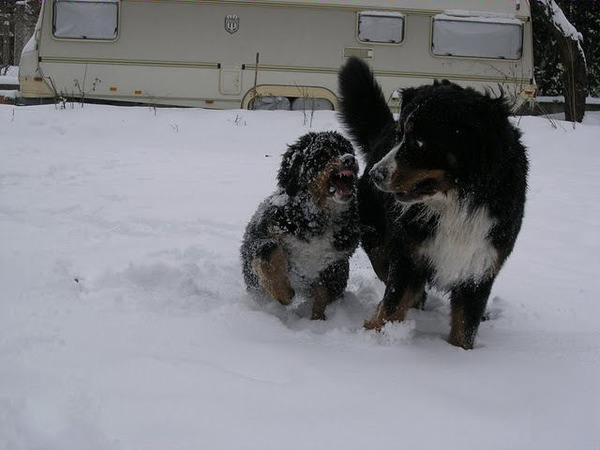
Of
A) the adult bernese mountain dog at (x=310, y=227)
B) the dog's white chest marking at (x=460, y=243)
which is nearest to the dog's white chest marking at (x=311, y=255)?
the adult bernese mountain dog at (x=310, y=227)

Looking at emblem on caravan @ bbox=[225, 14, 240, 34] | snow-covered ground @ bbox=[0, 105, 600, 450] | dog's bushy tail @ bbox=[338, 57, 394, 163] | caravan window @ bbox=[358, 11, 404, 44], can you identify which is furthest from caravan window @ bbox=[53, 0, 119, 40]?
dog's bushy tail @ bbox=[338, 57, 394, 163]

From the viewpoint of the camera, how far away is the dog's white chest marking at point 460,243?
2783mm

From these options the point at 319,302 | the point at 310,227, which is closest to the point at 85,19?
the point at 310,227

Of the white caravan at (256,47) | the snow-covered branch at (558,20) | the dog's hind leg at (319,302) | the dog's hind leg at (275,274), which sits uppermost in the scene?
the snow-covered branch at (558,20)

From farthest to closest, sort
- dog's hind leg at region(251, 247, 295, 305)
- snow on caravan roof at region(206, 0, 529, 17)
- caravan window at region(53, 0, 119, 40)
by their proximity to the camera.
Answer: snow on caravan roof at region(206, 0, 529, 17) < caravan window at region(53, 0, 119, 40) < dog's hind leg at region(251, 247, 295, 305)

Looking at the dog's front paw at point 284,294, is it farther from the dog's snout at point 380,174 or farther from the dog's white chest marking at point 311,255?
the dog's snout at point 380,174

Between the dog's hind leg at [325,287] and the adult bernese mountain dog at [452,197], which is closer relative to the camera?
the adult bernese mountain dog at [452,197]

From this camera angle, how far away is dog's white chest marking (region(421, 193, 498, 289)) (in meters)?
2.78

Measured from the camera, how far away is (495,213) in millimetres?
2758

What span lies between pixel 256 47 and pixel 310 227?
9.85 m

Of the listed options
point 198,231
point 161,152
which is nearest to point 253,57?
point 161,152

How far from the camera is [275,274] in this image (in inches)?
130

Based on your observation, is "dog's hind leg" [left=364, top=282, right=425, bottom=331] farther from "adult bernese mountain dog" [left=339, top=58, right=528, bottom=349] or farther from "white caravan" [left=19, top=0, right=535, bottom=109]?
"white caravan" [left=19, top=0, right=535, bottom=109]

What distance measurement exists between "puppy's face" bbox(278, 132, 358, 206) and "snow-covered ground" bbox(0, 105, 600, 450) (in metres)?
0.72
